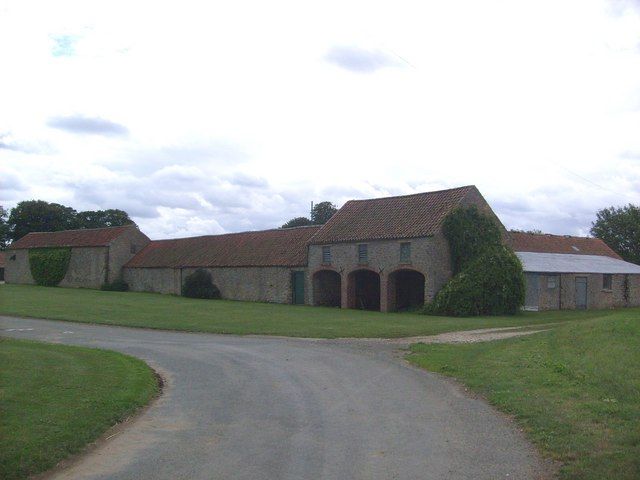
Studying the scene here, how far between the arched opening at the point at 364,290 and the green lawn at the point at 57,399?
27438 mm

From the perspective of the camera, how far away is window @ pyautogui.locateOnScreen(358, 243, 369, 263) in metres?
41.7

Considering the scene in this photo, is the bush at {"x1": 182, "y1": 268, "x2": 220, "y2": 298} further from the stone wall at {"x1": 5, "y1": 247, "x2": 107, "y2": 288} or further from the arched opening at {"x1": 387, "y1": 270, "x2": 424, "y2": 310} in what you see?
the arched opening at {"x1": 387, "y1": 270, "x2": 424, "y2": 310}

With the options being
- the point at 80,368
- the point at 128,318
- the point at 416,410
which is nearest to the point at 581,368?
the point at 416,410

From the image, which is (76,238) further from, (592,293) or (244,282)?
(592,293)

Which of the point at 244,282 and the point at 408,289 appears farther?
the point at 244,282

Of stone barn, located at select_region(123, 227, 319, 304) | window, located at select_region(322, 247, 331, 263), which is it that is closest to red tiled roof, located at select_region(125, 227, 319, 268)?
stone barn, located at select_region(123, 227, 319, 304)

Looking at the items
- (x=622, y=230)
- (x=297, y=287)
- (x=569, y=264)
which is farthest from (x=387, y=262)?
(x=622, y=230)

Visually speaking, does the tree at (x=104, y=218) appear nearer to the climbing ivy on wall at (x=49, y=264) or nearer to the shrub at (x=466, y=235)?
the climbing ivy on wall at (x=49, y=264)

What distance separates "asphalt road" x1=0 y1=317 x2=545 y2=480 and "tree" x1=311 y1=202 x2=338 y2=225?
74.3m

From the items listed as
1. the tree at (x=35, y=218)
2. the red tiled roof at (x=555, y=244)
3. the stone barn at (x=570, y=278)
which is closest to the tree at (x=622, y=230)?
the red tiled roof at (x=555, y=244)

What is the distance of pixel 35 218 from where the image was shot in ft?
299

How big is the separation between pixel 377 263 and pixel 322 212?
5056cm

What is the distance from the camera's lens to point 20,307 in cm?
3472

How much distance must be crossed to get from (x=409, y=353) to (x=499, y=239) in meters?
23.2
